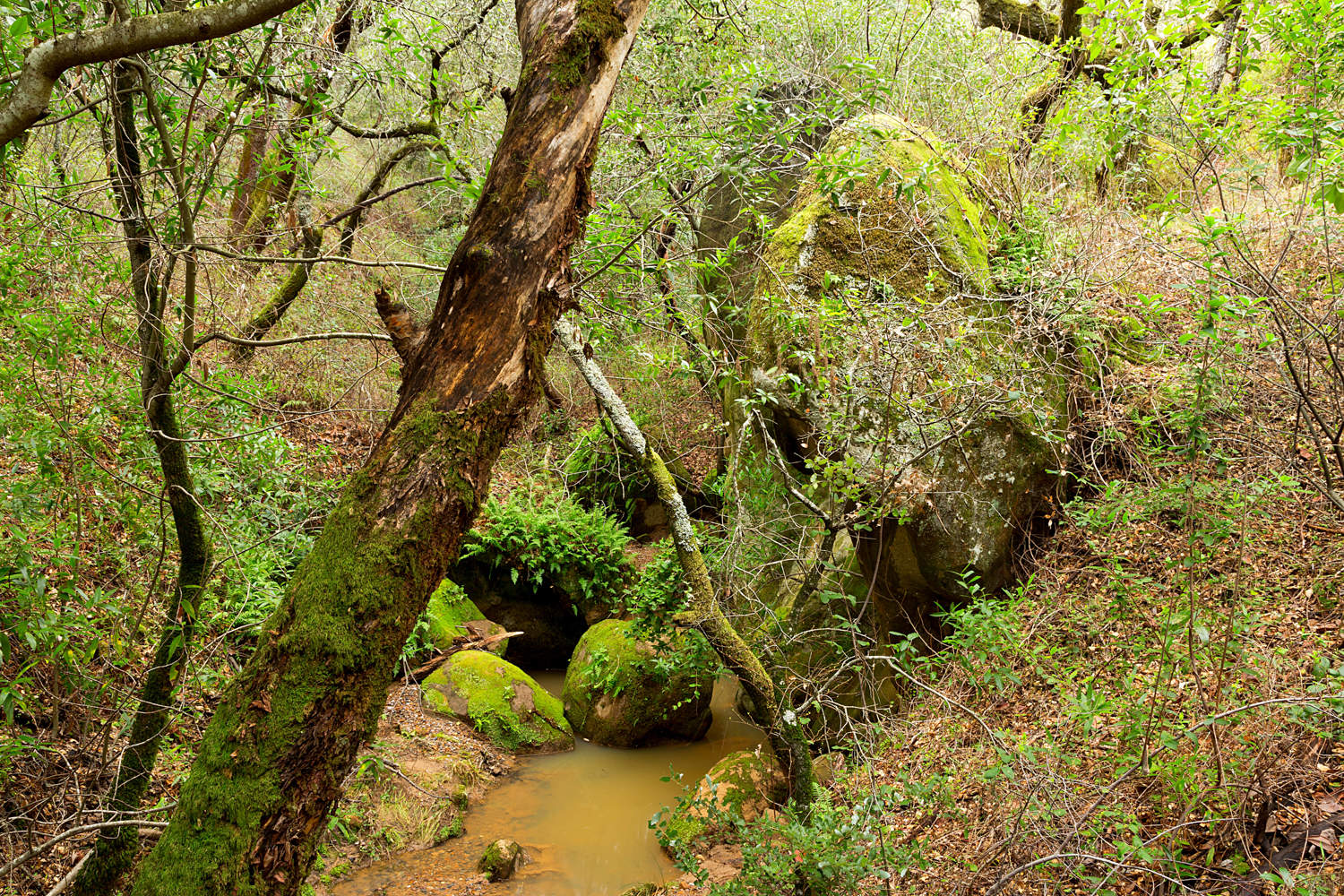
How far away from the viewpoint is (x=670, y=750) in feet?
24.1

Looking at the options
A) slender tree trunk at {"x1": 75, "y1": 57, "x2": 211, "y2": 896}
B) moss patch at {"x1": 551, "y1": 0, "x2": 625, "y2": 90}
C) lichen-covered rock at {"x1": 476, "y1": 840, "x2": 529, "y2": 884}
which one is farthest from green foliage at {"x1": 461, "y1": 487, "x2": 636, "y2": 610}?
moss patch at {"x1": 551, "y1": 0, "x2": 625, "y2": 90}

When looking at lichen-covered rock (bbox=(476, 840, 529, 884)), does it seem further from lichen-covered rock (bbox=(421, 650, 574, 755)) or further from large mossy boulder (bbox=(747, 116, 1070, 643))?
large mossy boulder (bbox=(747, 116, 1070, 643))

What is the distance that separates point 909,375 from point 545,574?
533 cm

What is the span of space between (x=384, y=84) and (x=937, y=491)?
4.77 m

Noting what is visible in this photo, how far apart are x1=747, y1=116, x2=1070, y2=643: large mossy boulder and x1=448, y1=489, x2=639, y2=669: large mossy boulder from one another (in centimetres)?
316

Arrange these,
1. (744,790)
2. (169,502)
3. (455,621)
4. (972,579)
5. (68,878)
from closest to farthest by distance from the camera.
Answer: (68,878) < (169,502) < (972,579) < (744,790) < (455,621)

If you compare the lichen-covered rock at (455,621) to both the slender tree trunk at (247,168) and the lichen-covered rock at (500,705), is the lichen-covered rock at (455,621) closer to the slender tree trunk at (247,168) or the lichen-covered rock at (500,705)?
the lichen-covered rock at (500,705)

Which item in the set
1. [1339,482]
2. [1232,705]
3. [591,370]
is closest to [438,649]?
[591,370]

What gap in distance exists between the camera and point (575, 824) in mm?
6164

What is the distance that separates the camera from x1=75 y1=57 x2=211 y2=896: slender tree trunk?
9.73 ft

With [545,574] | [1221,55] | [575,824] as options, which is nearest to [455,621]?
Result: [545,574]

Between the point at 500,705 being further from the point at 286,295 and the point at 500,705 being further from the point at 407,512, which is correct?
the point at 407,512

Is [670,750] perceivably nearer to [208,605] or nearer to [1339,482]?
[208,605]

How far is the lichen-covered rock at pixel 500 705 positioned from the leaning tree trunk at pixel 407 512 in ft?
17.8
